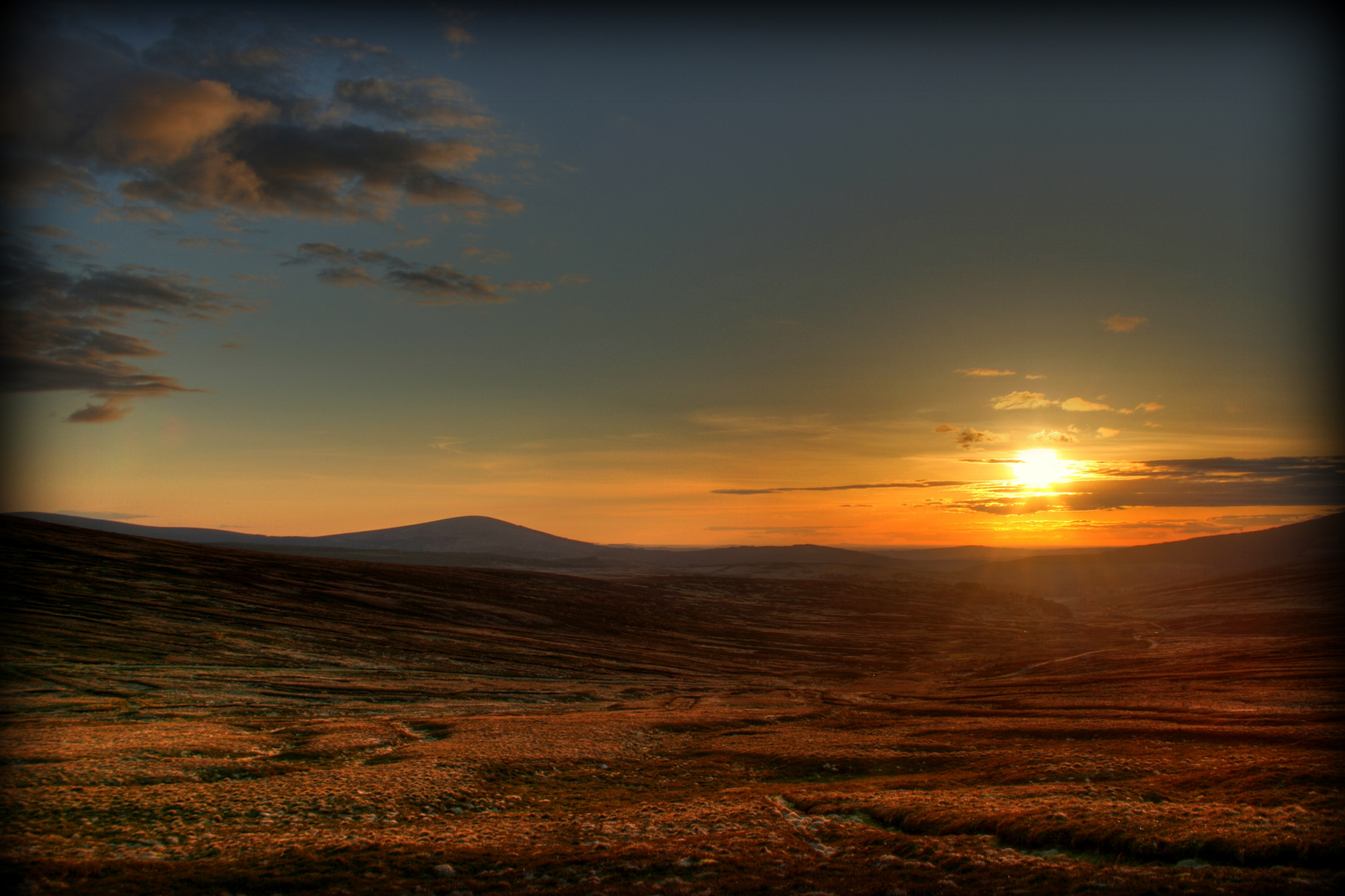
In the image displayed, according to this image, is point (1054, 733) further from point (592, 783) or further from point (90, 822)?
point (90, 822)

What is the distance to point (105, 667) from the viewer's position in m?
59.6

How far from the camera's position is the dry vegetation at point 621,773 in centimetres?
1856

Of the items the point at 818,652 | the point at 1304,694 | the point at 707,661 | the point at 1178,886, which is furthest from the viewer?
the point at 818,652

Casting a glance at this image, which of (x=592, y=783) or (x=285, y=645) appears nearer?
(x=592, y=783)

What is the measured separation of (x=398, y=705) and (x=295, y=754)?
20.9m

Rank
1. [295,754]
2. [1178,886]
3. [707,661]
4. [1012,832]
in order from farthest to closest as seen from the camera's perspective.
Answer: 1. [707,661]
2. [295,754]
3. [1012,832]
4. [1178,886]

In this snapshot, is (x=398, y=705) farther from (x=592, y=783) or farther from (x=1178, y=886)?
(x=1178, y=886)

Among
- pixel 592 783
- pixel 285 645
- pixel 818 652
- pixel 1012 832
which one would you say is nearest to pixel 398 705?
pixel 592 783

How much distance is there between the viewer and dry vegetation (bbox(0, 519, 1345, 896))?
18562 millimetres

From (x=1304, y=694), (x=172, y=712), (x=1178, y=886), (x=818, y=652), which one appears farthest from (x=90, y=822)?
(x=818, y=652)


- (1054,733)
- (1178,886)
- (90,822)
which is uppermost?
(1178,886)

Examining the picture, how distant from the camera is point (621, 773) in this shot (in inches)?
1303

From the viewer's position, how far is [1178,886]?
1625cm

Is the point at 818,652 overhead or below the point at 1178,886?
below
